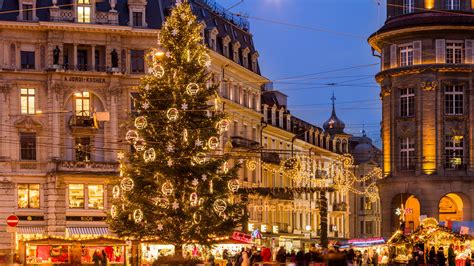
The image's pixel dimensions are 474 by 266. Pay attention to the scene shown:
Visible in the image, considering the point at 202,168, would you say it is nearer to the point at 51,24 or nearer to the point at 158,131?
the point at 158,131

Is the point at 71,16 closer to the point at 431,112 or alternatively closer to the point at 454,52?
the point at 431,112

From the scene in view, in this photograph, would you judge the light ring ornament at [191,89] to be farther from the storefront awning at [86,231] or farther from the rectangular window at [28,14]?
the rectangular window at [28,14]

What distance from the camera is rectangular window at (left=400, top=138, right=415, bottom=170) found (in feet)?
250

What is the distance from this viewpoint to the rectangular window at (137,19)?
7781 cm

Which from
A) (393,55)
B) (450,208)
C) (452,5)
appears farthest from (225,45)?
(450,208)

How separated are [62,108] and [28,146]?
11.6ft

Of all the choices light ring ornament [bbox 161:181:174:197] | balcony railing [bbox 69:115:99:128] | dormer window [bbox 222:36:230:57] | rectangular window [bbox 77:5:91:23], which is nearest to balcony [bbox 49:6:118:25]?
rectangular window [bbox 77:5:91:23]

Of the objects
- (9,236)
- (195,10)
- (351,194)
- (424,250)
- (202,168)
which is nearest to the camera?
(202,168)

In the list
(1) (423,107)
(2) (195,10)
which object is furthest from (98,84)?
(1) (423,107)

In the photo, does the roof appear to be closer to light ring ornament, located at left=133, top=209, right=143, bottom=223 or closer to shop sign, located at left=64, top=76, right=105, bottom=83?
shop sign, located at left=64, top=76, right=105, bottom=83

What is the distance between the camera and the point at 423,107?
249 feet

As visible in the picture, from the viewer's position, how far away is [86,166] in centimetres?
7494

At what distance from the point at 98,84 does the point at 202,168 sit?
2863cm

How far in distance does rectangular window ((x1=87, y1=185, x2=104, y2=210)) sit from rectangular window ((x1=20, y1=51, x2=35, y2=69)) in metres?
9.35
